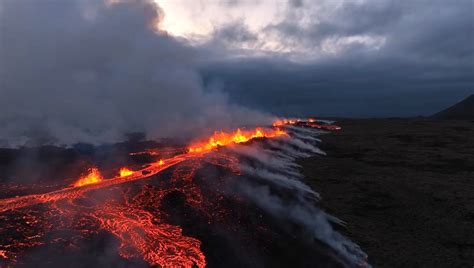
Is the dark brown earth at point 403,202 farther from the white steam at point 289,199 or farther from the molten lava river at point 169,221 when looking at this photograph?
the molten lava river at point 169,221

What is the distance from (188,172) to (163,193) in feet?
22.5

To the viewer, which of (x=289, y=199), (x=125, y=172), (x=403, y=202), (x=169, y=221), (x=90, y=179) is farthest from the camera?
(x=125, y=172)

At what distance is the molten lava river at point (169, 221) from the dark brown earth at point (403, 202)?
190 cm

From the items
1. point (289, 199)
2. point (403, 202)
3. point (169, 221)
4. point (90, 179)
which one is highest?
point (90, 179)

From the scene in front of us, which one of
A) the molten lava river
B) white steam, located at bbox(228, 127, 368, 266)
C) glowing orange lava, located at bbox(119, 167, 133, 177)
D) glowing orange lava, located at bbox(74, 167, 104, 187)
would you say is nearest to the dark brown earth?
white steam, located at bbox(228, 127, 368, 266)

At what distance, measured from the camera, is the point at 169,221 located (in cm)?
2375

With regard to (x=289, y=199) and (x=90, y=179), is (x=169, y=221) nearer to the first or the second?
(x=289, y=199)

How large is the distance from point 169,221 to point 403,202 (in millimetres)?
17872

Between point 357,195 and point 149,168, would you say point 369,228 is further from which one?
point 149,168

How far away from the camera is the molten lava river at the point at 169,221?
19172 mm

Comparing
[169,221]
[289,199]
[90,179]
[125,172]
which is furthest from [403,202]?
[90,179]

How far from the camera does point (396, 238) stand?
22.9 metres

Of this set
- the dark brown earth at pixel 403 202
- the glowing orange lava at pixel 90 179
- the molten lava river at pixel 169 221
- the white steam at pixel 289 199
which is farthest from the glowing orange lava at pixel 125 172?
the dark brown earth at pixel 403 202

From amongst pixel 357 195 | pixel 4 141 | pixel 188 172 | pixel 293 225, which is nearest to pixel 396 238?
pixel 293 225
